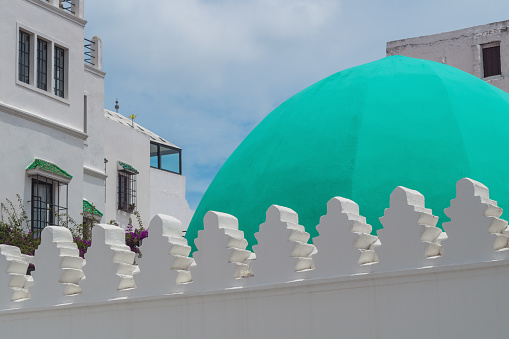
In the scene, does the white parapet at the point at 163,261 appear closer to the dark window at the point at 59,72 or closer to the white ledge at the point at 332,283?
the white ledge at the point at 332,283

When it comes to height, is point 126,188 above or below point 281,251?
above


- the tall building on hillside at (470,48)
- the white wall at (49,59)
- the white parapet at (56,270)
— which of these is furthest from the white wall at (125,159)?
the white parapet at (56,270)

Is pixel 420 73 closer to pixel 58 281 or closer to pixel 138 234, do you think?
pixel 58 281

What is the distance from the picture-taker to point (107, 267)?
9.23m

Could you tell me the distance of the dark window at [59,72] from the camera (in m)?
23.5

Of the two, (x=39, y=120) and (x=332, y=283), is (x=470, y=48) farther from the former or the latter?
(x=332, y=283)

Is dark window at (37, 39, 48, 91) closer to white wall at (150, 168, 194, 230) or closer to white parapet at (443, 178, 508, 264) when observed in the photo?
white wall at (150, 168, 194, 230)

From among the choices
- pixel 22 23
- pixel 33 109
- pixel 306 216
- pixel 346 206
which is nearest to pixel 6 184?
pixel 33 109

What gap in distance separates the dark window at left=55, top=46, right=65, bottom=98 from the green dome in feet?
46.1

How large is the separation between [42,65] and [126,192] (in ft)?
34.0

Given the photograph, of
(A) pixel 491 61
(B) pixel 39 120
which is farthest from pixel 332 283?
(B) pixel 39 120

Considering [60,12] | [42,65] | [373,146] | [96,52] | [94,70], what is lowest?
[373,146]

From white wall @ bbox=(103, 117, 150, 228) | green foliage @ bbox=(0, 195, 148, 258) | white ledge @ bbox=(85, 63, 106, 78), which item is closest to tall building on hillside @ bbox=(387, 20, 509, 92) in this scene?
green foliage @ bbox=(0, 195, 148, 258)

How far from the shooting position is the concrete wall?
6.87 metres
